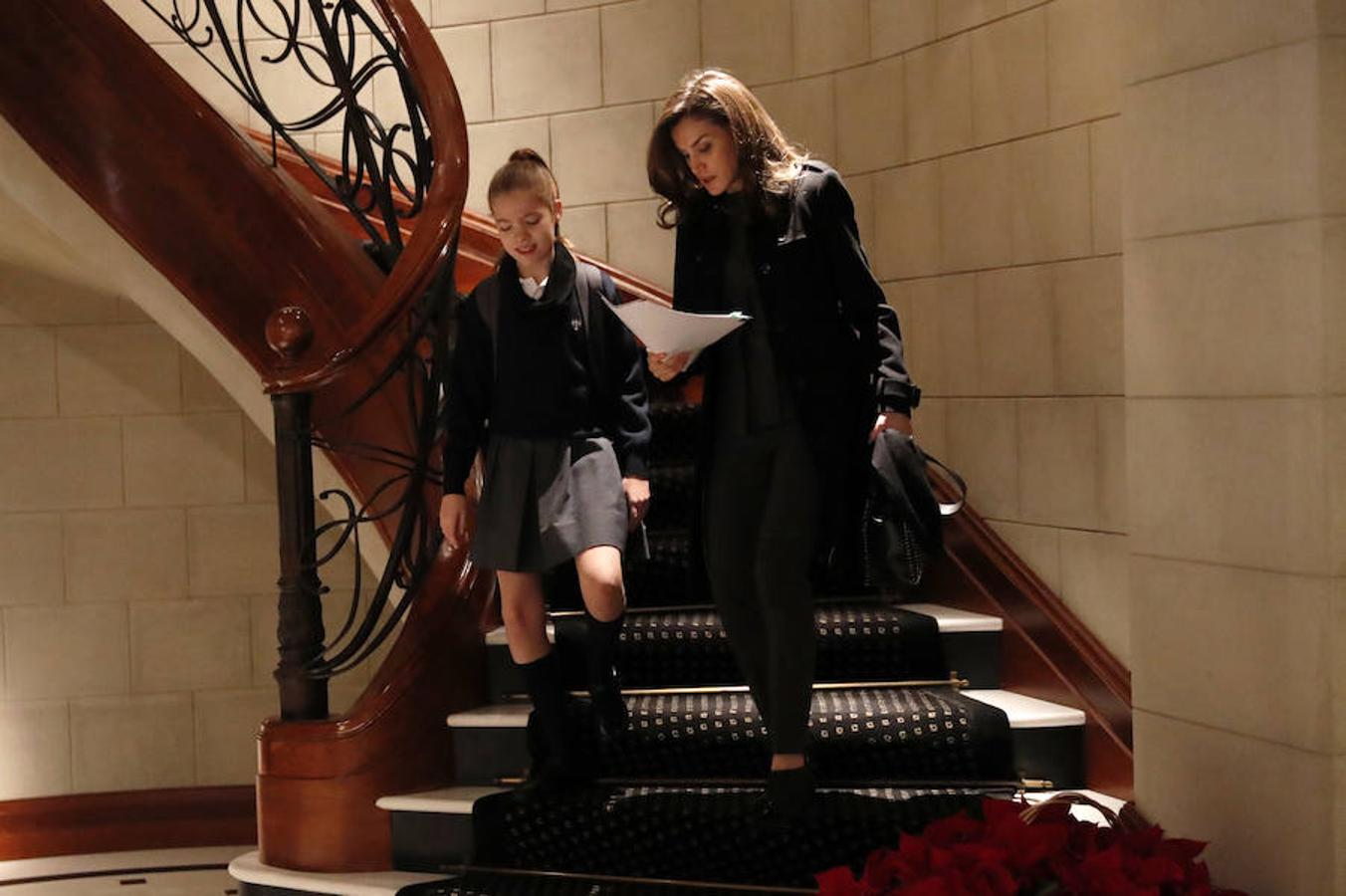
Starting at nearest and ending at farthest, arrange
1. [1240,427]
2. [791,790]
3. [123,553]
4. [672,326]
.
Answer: [1240,427]
[672,326]
[791,790]
[123,553]

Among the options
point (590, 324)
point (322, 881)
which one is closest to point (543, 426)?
point (590, 324)

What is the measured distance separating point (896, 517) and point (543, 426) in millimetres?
734

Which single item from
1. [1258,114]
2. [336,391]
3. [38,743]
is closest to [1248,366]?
[1258,114]

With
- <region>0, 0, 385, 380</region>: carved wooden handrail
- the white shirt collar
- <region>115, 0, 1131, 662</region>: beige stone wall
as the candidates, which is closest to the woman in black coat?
the white shirt collar

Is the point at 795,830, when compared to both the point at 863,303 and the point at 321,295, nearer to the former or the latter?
the point at 863,303

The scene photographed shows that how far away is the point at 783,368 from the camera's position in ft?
9.86

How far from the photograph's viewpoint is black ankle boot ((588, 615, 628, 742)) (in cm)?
335

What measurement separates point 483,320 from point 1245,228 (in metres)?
1.52

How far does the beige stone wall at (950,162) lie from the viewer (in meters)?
3.68

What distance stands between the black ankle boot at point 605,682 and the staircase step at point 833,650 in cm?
24

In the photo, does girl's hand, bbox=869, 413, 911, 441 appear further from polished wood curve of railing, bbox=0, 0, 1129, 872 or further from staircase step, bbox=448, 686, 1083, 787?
polished wood curve of railing, bbox=0, 0, 1129, 872

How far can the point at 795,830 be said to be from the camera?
3102mm

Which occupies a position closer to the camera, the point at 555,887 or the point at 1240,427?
the point at 1240,427

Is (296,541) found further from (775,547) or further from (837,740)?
(837,740)
